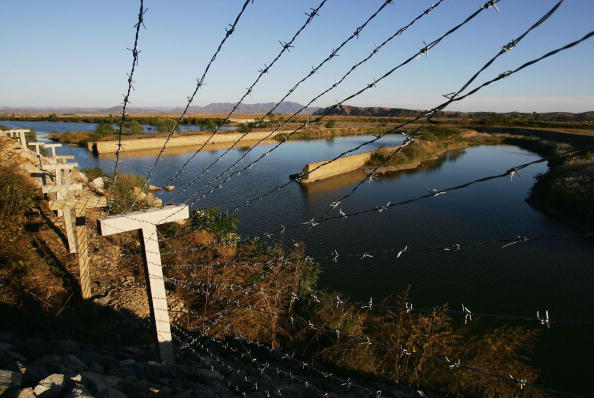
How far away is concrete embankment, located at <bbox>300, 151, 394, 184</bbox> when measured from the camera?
2120cm

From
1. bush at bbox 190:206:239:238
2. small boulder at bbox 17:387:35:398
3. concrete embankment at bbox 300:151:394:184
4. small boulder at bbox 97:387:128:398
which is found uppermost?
small boulder at bbox 17:387:35:398

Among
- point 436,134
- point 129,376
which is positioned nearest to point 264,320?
point 129,376

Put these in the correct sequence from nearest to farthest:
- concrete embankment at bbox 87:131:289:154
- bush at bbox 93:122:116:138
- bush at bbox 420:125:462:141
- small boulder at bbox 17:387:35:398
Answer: small boulder at bbox 17:387:35:398 → concrete embankment at bbox 87:131:289:154 → bush at bbox 93:122:116:138 → bush at bbox 420:125:462:141

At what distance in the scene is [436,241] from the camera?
40.9 ft

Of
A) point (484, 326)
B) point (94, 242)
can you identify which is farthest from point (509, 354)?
point (94, 242)

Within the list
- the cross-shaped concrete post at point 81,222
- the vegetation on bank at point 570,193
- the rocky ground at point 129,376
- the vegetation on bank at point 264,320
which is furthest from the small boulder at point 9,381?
the vegetation on bank at point 570,193

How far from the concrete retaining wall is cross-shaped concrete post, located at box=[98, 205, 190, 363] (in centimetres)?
1693

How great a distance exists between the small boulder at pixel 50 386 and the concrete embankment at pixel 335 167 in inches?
710

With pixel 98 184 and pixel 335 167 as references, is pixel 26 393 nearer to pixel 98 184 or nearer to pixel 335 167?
pixel 98 184

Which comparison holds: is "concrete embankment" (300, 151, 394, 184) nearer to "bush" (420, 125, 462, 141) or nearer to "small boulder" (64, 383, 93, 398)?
"bush" (420, 125, 462, 141)

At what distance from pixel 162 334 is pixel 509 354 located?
213 inches

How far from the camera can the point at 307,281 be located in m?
7.33

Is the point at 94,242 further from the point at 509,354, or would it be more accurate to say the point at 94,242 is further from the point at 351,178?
the point at 351,178

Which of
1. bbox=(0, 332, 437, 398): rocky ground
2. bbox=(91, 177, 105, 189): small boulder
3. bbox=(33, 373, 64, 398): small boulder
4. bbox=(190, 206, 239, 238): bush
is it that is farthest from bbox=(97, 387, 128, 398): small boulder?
bbox=(91, 177, 105, 189): small boulder
